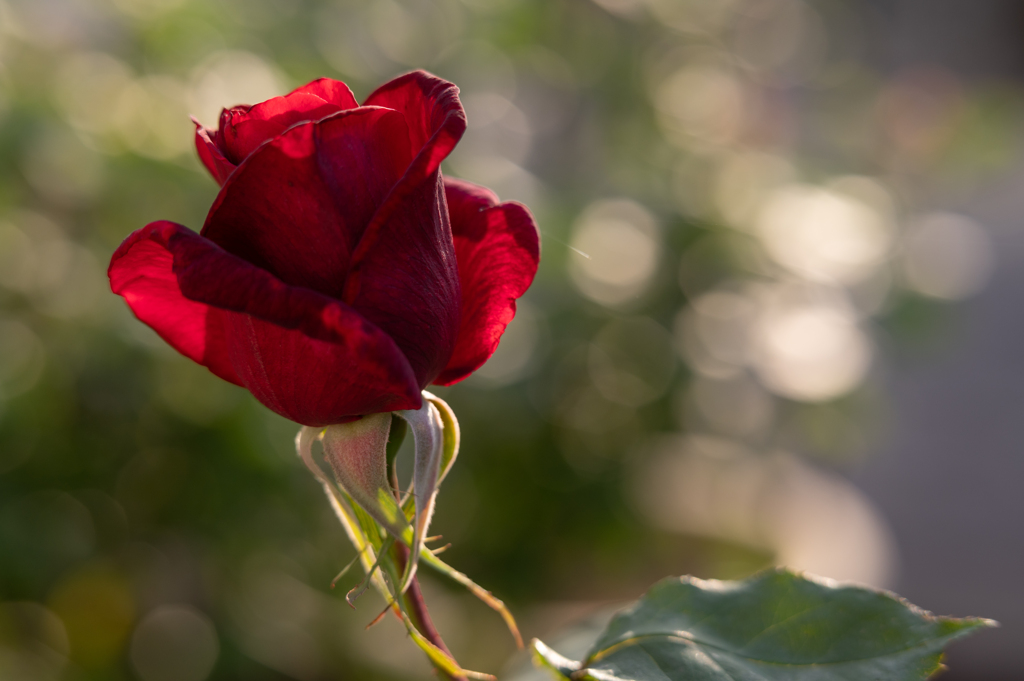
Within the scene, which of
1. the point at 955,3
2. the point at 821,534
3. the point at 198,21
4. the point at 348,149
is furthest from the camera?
the point at 955,3

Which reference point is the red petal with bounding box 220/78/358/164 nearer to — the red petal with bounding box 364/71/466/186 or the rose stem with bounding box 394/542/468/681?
the red petal with bounding box 364/71/466/186

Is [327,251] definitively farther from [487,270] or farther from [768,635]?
[768,635]

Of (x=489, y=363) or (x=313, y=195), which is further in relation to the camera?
(x=489, y=363)

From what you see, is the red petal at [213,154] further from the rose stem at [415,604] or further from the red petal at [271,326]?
the rose stem at [415,604]

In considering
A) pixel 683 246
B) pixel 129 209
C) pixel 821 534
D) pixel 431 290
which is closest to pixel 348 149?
pixel 431 290

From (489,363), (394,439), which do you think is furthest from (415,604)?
(489,363)

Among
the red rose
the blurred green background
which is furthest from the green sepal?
the blurred green background

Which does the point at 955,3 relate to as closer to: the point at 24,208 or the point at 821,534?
the point at 821,534
